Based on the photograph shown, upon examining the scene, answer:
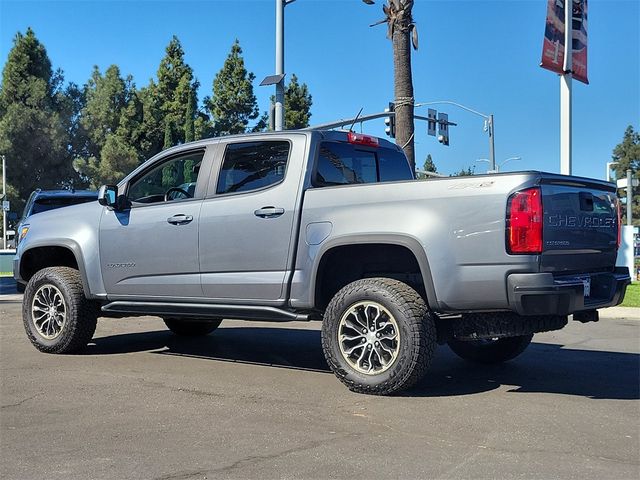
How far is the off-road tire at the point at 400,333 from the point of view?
4973mm

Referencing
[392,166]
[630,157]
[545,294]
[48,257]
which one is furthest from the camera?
[630,157]

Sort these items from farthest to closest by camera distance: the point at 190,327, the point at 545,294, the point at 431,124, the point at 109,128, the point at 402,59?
the point at 109,128, the point at 431,124, the point at 402,59, the point at 190,327, the point at 545,294

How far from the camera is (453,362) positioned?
6.80 meters

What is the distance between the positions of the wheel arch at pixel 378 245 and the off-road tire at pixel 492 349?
125cm

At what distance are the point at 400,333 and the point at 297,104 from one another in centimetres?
3932

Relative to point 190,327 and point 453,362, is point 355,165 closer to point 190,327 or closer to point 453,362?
point 453,362

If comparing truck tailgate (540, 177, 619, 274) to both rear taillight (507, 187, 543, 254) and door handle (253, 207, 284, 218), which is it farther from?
door handle (253, 207, 284, 218)

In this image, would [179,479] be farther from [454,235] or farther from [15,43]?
[15,43]

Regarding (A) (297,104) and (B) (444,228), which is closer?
(B) (444,228)

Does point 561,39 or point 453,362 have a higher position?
point 561,39

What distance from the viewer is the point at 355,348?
5289mm

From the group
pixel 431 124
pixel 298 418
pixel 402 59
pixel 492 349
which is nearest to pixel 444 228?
pixel 298 418

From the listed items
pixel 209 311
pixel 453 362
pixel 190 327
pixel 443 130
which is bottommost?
pixel 453 362

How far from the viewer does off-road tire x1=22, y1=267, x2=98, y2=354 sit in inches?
271
